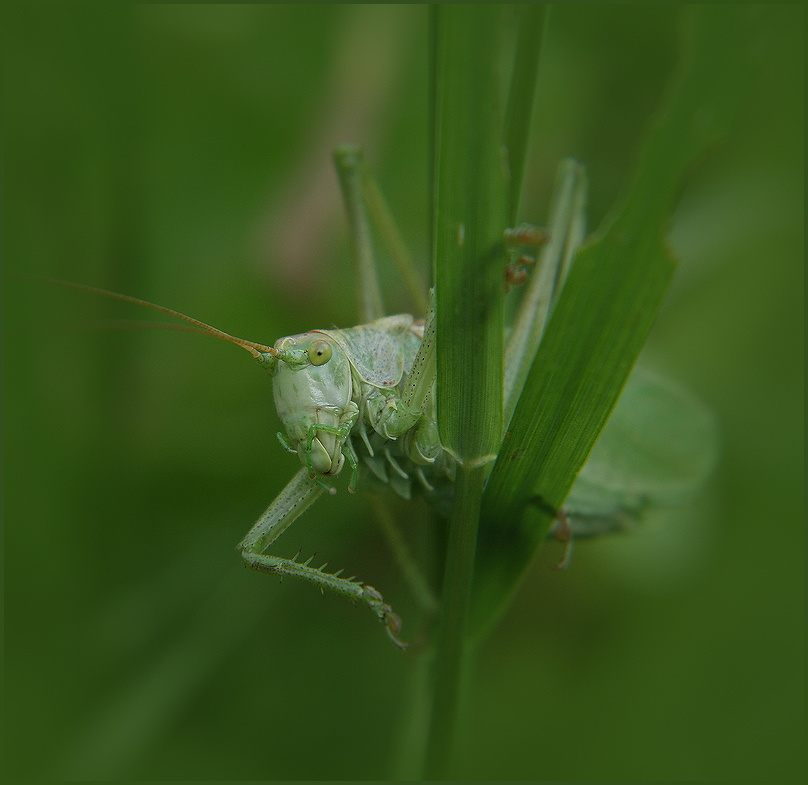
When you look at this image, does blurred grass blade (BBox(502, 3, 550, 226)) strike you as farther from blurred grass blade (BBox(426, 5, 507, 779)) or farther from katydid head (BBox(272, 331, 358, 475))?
katydid head (BBox(272, 331, 358, 475))

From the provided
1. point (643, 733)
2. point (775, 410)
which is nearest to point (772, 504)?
point (775, 410)

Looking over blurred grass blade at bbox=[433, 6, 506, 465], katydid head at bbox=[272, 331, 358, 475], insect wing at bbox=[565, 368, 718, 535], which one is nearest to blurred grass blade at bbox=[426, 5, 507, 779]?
blurred grass blade at bbox=[433, 6, 506, 465]

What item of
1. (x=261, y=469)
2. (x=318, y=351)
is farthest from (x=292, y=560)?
(x=261, y=469)

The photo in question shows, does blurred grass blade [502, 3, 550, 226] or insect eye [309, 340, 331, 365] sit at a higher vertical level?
blurred grass blade [502, 3, 550, 226]

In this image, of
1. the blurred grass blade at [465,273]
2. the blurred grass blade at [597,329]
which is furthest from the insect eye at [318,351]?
the blurred grass blade at [597,329]

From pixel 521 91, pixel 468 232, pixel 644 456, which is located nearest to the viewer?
pixel 468 232

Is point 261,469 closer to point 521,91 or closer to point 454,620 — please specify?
point 454,620
